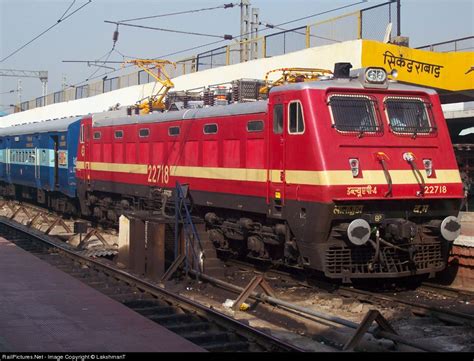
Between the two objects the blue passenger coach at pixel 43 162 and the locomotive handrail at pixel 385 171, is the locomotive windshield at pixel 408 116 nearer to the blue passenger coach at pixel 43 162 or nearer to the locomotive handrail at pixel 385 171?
the locomotive handrail at pixel 385 171

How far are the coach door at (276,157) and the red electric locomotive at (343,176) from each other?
2cm

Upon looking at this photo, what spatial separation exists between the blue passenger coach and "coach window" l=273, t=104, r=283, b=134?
11377 millimetres

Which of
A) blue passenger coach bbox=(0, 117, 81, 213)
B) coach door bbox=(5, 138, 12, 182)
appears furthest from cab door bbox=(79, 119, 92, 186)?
coach door bbox=(5, 138, 12, 182)

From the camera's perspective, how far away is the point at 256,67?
2353 cm

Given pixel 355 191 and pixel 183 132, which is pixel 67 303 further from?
pixel 183 132

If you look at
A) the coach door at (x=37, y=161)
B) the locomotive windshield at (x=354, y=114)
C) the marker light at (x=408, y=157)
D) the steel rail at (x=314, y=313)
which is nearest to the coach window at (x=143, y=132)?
the steel rail at (x=314, y=313)

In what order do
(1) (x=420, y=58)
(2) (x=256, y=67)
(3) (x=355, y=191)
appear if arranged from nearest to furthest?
(3) (x=355, y=191) < (1) (x=420, y=58) < (2) (x=256, y=67)

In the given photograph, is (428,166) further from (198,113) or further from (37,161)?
(37,161)

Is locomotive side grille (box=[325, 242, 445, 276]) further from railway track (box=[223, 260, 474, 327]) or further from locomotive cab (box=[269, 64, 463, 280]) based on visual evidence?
railway track (box=[223, 260, 474, 327])

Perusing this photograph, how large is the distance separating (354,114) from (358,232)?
6.87 feet

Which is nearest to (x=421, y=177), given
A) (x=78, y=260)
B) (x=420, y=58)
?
(x=78, y=260)

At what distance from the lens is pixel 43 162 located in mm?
24703

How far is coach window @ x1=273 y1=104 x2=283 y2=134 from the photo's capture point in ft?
35.7

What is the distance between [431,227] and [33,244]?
1060 cm
